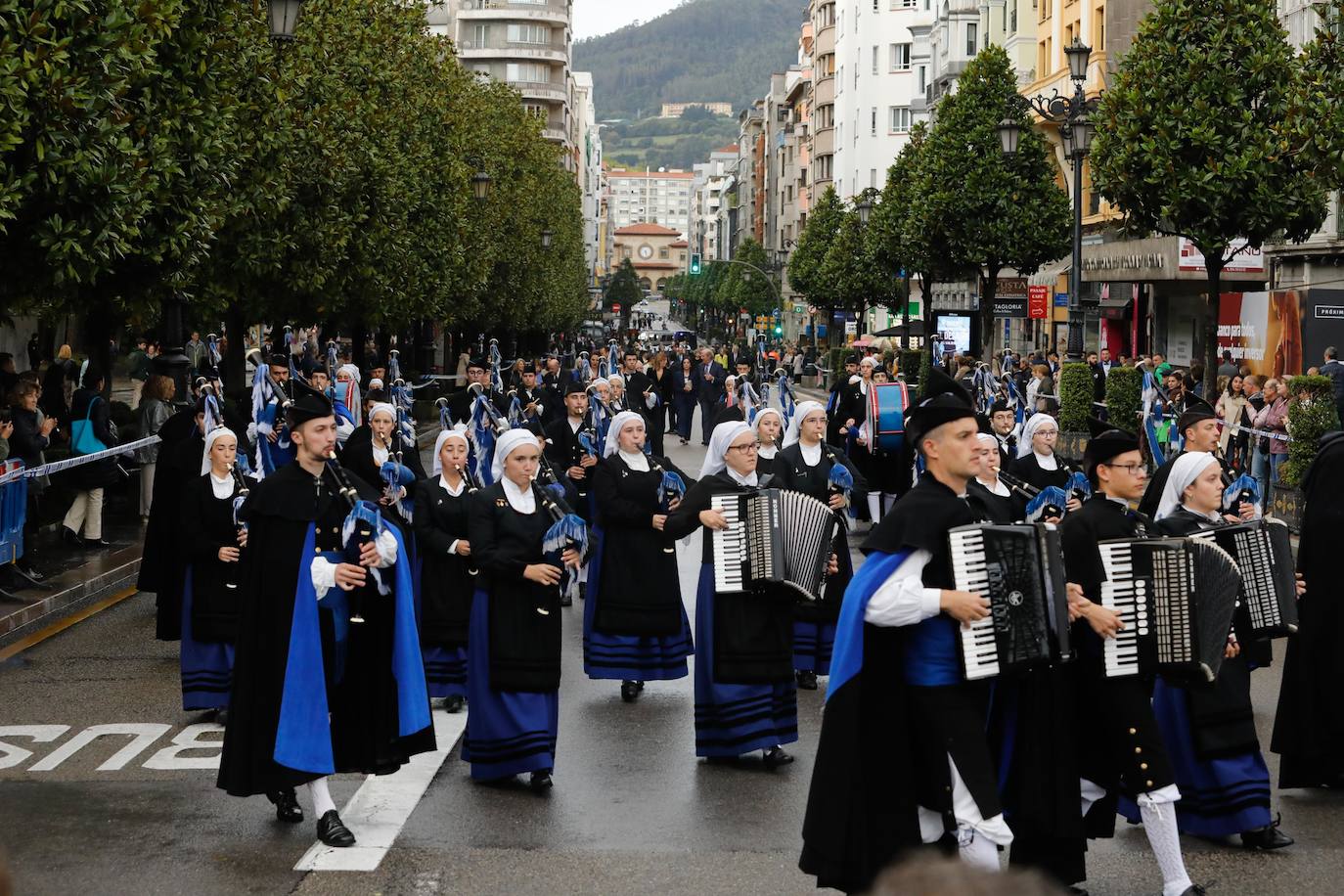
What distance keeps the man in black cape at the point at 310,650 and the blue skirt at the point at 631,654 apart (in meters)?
3.08

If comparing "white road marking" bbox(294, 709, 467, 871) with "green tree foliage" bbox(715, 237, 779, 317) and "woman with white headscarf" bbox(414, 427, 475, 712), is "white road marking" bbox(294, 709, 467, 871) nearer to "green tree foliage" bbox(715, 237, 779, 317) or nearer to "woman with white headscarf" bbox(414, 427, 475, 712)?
"woman with white headscarf" bbox(414, 427, 475, 712)

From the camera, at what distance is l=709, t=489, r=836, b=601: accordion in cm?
895

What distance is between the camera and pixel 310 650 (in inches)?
305

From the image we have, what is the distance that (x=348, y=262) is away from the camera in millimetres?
28547

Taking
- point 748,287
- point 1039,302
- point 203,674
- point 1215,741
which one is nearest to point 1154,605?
point 1215,741

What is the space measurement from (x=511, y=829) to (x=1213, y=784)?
3013mm

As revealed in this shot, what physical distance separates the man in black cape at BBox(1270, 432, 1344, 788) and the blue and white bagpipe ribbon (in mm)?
1296

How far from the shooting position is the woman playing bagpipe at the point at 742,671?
30.4ft

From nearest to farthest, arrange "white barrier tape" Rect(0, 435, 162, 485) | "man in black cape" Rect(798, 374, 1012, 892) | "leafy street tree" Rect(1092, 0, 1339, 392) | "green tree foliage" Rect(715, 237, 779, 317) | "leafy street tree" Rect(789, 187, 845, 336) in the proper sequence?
"man in black cape" Rect(798, 374, 1012, 892), "white barrier tape" Rect(0, 435, 162, 485), "leafy street tree" Rect(1092, 0, 1339, 392), "leafy street tree" Rect(789, 187, 845, 336), "green tree foliage" Rect(715, 237, 779, 317)

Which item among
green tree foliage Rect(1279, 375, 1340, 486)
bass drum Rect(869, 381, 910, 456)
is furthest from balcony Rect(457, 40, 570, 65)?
green tree foliage Rect(1279, 375, 1340, 486)

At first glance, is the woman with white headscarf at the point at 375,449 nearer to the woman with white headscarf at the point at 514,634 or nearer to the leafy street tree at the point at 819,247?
the woman with white headscarf at the point at 514,634

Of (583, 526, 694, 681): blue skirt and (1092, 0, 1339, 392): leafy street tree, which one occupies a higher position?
(1092, 0, 1339, 392): leafy street tree

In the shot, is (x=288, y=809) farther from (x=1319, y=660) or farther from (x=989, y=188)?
(x=989, y=188)

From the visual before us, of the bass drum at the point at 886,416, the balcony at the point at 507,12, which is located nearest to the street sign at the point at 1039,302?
the bass drum at the point at 886,416
